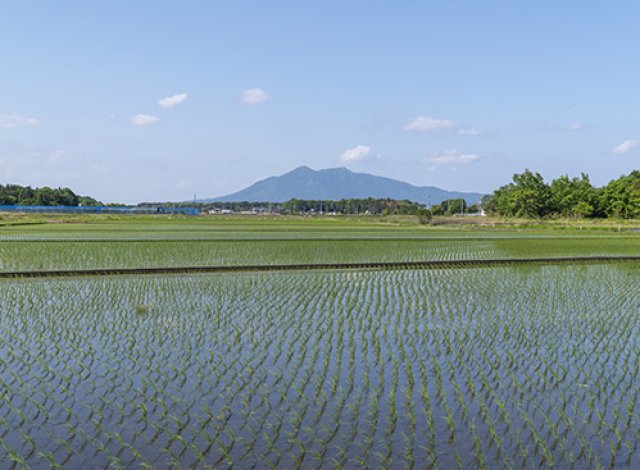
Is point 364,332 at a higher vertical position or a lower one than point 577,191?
lower

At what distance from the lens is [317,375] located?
6.61m

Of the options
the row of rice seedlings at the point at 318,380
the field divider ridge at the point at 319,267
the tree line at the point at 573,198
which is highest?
the tree line at the point at 573,198

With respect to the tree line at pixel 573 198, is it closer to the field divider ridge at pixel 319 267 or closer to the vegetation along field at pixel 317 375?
the field divider ridge at pixel 319 267

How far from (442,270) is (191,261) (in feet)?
25.4

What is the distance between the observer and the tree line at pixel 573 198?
5441cm

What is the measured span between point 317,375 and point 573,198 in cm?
6032

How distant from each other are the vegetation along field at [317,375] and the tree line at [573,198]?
151 feet

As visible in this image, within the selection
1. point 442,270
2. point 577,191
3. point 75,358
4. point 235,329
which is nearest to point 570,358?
point 235,329

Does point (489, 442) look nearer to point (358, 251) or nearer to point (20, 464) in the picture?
point (20, 464)

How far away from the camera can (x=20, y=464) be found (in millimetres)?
4402

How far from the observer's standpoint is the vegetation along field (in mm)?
4730

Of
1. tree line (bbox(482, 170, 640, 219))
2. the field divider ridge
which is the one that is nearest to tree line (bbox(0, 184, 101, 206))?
tree line (bbox(482, 170, 640, 219))

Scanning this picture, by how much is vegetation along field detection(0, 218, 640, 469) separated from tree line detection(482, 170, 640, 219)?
45.9m

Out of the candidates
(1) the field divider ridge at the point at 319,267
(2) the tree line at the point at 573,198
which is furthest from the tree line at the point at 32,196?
(1) the field divider ridge at the point at 319,267
